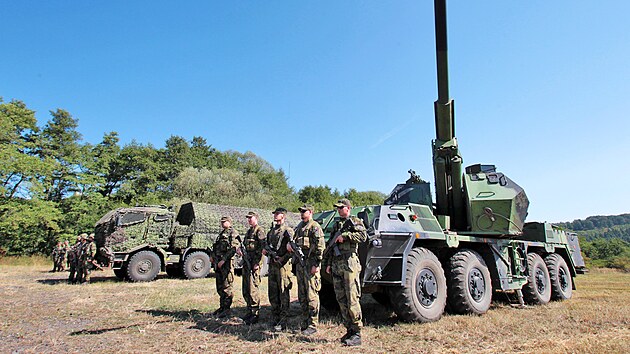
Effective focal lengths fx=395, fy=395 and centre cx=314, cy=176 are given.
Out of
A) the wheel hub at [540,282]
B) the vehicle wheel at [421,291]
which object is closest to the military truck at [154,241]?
the vehicle wheel at [421,291]

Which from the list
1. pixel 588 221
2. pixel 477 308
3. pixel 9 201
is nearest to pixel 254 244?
pixel 477 308

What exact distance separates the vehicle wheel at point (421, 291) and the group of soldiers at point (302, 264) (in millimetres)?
968

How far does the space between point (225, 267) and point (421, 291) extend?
298cm

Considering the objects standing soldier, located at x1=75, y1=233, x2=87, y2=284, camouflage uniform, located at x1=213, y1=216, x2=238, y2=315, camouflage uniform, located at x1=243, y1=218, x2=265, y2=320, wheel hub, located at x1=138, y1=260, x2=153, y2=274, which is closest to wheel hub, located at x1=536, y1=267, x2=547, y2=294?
camouflage uniform, located at x1=243, y1=218, x2=265, y2=320

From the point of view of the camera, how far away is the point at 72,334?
503cm

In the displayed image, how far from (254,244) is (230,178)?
25.5 meters

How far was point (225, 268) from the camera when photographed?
6195 millimetres

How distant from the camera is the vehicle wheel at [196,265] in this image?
42.4 ft

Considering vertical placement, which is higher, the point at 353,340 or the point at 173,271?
the point at 173,271

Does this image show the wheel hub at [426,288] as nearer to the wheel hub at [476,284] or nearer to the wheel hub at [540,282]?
the wheel hub at [476,284]

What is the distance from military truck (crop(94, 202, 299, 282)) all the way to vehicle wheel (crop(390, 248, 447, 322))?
874cm

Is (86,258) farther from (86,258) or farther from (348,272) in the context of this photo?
(348,272)

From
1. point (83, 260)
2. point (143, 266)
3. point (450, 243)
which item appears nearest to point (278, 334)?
point (450, 243)

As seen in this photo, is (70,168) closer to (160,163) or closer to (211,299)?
(160,163)
